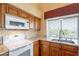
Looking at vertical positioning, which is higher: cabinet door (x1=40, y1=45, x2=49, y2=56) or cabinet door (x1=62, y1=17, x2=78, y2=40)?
cabinet door (x1=62, y1=17, x2=78, y2=40)

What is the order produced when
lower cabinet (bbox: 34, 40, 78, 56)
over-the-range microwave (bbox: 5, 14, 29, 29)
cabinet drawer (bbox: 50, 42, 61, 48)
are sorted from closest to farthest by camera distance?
over-the-range microwave (bbox: 5, 14, 29, 29)
lower cabinet (bbox: 34, 40, 78, 56)
cabinet drawer (bbox: 50, 42, 61, 48)

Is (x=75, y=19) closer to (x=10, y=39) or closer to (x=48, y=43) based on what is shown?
(x=48, y=43)

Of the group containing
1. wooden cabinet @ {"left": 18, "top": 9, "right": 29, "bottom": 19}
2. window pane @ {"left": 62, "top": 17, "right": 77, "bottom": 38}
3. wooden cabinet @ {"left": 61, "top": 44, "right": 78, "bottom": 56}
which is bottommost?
wooden cabinet @ {"left": 61, "top": 44, "right": 78, "bottom": 56}

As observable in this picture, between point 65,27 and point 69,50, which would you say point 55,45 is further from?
point 65,27

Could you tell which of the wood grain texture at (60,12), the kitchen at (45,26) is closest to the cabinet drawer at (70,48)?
the kitchen at (45,26)

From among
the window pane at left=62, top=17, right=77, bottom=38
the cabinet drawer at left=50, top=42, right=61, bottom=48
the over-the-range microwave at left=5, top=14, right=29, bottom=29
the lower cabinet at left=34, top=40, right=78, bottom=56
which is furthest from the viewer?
the cabinet drawer at left=50, top=42, right=61, bottom=48

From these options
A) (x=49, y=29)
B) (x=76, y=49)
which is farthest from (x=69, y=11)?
(x=76, y=49)

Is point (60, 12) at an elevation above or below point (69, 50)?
above

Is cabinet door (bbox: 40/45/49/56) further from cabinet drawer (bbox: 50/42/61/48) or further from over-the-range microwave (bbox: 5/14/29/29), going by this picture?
over-the-range microwave (bbox: 5/14/29/29)

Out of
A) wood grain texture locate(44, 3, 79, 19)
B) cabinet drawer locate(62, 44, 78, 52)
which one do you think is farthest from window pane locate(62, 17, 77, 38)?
cabinet drawer locate(62, 44, 78, 52)

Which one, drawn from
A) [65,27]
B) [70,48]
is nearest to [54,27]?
[65,27]

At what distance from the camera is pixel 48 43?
1.66 m

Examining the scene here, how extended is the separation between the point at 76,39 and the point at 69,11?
1.44ft

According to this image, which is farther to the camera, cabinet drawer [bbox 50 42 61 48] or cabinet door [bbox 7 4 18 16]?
cabinet drawer [bbox 50 42 61 48]
